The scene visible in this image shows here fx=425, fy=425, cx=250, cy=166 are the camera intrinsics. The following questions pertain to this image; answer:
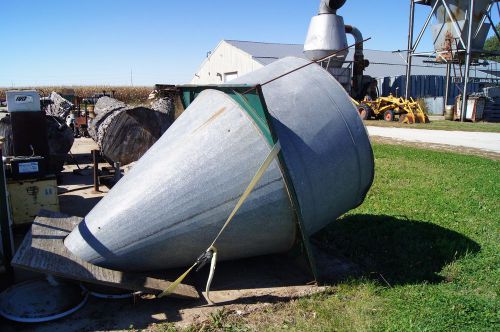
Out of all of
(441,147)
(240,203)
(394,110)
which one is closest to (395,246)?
(240,203)

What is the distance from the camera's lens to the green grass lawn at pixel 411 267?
3.21 m

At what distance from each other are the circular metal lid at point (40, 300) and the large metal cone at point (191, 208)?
1.11 feet

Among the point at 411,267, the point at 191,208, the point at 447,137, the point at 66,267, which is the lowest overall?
the point at 411,267

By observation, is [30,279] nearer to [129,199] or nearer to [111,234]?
[111,234]

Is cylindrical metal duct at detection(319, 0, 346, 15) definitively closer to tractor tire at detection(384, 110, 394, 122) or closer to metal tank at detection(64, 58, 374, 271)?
tractor tire at detection(384, 110, 394, 122)

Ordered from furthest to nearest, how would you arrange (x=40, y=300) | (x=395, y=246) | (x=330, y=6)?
(x=330, y=6), (x=395, y=246), (x=40, y=300)

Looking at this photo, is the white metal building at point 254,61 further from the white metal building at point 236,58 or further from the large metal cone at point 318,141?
the large metal cone at point 318,141

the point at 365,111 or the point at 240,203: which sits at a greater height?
the point at 365,111

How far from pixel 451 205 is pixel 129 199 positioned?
4.87 metres

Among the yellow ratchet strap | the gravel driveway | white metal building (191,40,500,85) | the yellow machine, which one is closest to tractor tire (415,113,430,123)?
the yellow machine

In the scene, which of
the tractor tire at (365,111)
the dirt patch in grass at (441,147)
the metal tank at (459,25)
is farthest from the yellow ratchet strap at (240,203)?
the metal tank at (459,25)

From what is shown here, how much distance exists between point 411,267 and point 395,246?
0.58 metres

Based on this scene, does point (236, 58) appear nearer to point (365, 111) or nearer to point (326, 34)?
point (326, 34)

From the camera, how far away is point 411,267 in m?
4.15
